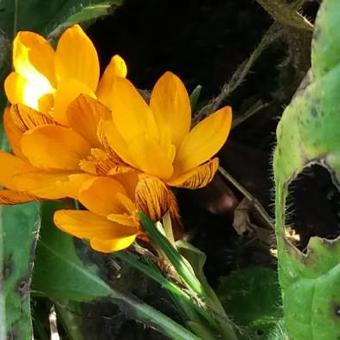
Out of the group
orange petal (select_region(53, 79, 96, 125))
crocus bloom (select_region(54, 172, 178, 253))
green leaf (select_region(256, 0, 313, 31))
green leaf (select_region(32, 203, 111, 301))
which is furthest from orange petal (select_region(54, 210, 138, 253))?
green leaf (select_region(256, 0, 313, 31))

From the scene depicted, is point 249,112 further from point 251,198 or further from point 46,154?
point 46,154

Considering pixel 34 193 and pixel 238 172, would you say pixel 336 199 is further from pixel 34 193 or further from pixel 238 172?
pixel 34 193

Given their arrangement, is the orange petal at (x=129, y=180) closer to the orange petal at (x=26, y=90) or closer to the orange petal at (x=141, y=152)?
the orange petal at (x=141, y=152)

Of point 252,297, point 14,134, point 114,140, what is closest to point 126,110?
point 114,140

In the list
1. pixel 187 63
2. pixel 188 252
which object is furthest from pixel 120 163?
pixel 187 63

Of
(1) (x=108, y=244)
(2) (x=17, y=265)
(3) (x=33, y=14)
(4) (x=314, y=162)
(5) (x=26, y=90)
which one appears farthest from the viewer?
(3) (x=33, y=14)

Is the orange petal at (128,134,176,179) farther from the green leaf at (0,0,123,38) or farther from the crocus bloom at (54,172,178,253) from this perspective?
the green leaf at (0,0,123,38)

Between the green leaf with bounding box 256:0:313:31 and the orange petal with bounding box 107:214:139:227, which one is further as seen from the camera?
the green leaf with bounding box 256:0:313:31
